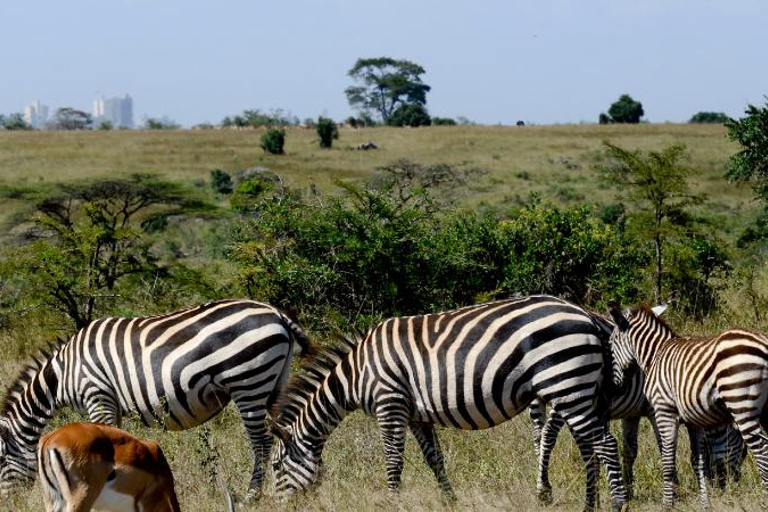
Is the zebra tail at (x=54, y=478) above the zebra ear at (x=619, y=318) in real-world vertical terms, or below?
below

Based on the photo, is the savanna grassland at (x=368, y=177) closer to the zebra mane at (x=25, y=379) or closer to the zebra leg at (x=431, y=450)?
the zebra leg at (x=431, y=450)

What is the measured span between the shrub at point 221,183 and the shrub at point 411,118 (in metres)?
34.8

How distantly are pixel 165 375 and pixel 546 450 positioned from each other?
10.0ft

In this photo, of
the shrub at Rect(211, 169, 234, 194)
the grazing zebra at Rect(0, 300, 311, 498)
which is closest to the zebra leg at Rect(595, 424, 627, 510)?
the grazing zebra at Rect(0, 300, 311, 498)

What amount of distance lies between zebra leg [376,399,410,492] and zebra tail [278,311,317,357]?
1.02 m

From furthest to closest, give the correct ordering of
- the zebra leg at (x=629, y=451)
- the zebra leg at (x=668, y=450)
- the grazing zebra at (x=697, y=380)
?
the zebra leg at (x=629, y=451) < the zebra leg at (x=668, y=450) < the grazing zebra at (x=697, y=380)

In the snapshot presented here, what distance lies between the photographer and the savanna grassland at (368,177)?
26.8 ft

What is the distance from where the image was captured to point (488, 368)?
7.98 m

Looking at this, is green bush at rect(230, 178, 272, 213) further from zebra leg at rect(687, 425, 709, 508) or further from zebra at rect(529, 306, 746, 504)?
zebra leg at rect(687, 425, 709, 508)

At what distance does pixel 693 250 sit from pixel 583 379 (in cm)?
883

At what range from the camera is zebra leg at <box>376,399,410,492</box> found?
26.5 ft

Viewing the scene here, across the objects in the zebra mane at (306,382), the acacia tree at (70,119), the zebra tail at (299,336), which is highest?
the zebra tail at (299,336)

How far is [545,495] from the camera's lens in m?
8.02

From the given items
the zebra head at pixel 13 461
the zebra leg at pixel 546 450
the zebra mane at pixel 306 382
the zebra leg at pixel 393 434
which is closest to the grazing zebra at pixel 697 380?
the zebra leg at pixel 546 450
